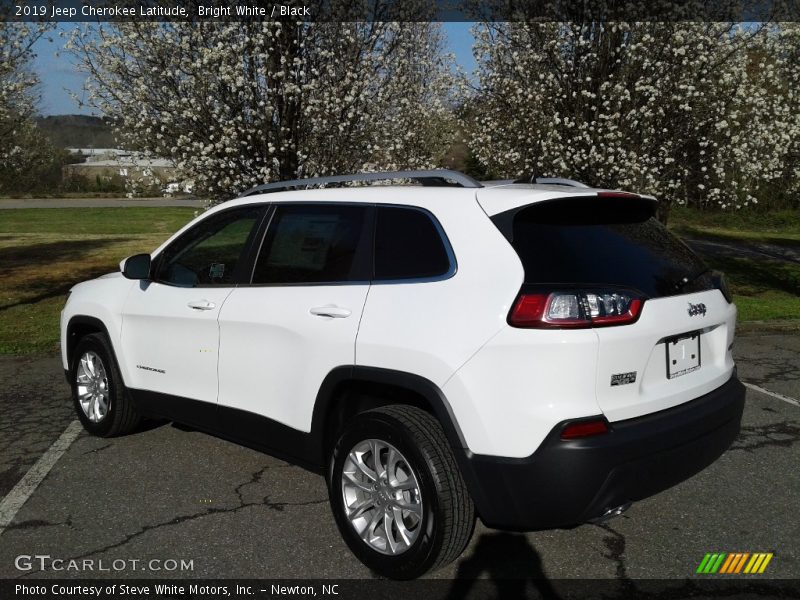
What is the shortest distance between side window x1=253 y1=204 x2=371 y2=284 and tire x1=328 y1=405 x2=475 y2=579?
30.1 inches

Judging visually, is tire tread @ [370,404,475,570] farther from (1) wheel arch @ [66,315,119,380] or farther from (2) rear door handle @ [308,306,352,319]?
(1) wheel arch @ [66,315,119,380]

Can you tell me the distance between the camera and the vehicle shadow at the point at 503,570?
3.26m

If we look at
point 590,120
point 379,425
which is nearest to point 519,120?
point 590,120

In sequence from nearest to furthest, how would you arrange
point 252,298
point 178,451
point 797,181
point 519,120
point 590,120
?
point 252,298 → point 178,451 → point 590,120 → point 519,120 → point 797,181

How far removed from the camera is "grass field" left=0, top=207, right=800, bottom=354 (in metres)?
10.7

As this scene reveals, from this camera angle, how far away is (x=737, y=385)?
3803 mm

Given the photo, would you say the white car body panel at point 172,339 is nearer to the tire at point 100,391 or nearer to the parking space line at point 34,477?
the tire at point 100,391

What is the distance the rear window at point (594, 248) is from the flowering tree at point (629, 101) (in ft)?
26.0

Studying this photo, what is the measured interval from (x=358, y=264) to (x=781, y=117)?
505 inches

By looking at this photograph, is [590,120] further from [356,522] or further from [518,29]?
[356,522]

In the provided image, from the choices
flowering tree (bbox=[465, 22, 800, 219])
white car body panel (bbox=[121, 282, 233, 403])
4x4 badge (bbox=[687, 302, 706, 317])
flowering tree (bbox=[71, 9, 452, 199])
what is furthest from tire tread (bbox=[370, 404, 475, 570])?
flowering tree (bbox=[465, 22, 800, 219])

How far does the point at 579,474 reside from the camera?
297 centimetres
